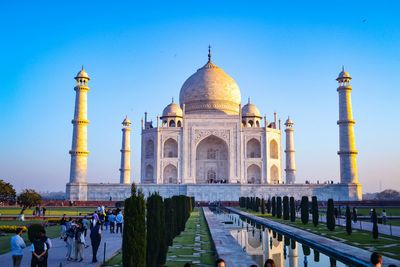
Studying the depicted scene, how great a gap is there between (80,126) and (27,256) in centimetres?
1723

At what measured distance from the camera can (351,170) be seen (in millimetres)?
23938

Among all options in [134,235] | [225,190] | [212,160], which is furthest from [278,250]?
[212,160]

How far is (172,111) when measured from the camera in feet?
97.2

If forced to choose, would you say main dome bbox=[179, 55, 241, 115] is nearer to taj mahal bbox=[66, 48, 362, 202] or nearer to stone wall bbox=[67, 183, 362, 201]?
taj mahal bbox=[66, 48, 362, 202]

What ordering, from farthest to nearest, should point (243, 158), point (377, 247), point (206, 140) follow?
point (206, 140)
point (243, 158)
point (377, 247)

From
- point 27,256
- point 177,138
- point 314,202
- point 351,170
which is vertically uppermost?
point 177,138

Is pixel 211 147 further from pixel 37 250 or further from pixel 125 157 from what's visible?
pixel 37 250

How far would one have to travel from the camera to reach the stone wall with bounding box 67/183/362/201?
78.3ft

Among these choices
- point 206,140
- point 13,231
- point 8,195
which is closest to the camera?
point 13,231

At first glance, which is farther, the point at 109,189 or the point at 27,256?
the point at 109,189

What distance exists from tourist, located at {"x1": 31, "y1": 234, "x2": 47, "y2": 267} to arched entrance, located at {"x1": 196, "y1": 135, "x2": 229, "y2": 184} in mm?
22695

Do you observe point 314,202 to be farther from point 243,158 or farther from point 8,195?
point 243,158

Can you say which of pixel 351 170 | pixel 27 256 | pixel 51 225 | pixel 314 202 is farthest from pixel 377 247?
pixel 351 170

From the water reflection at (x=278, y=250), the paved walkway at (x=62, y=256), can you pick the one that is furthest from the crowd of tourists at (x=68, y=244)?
the water reflection at (x=278, y=250)
